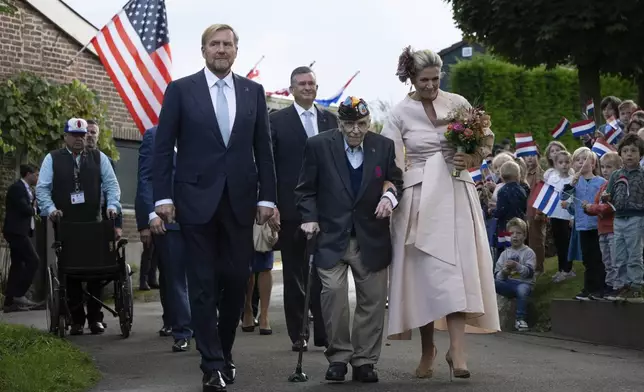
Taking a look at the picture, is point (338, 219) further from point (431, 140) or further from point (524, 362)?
point (524, 362)

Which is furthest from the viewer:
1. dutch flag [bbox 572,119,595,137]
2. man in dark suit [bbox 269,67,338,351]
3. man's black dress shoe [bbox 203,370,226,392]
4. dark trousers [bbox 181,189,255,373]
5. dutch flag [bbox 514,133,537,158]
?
dutch flag [bbox 572,119,595,137]

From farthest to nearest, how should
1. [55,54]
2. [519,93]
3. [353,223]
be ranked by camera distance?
1. [519,93]
2. [55,54]
3. [353,223]

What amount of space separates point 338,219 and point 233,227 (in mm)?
887

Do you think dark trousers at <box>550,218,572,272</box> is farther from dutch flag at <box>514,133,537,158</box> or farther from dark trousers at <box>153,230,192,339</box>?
dark trousers at <box>153,230,192,339</box>

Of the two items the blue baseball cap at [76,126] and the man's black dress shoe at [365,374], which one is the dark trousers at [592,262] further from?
the blue baseball cap at [76,126]

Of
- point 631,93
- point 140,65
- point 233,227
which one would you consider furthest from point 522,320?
point 631,93

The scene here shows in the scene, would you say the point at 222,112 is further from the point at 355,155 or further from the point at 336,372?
the point at 336,372

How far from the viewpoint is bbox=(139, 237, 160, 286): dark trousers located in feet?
68.9

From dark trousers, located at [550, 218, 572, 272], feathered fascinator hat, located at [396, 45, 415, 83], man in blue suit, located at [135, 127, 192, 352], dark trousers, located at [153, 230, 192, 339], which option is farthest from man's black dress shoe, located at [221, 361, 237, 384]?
dark trousers, located at [550, 218, 572, 272]

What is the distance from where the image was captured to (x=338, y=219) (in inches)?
373

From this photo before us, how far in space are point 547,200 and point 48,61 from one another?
39.5ft

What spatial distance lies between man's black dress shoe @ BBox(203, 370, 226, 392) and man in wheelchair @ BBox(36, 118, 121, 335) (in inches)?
184

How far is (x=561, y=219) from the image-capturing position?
1516 centimetres

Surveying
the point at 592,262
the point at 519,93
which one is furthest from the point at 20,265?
the point at 519,93
